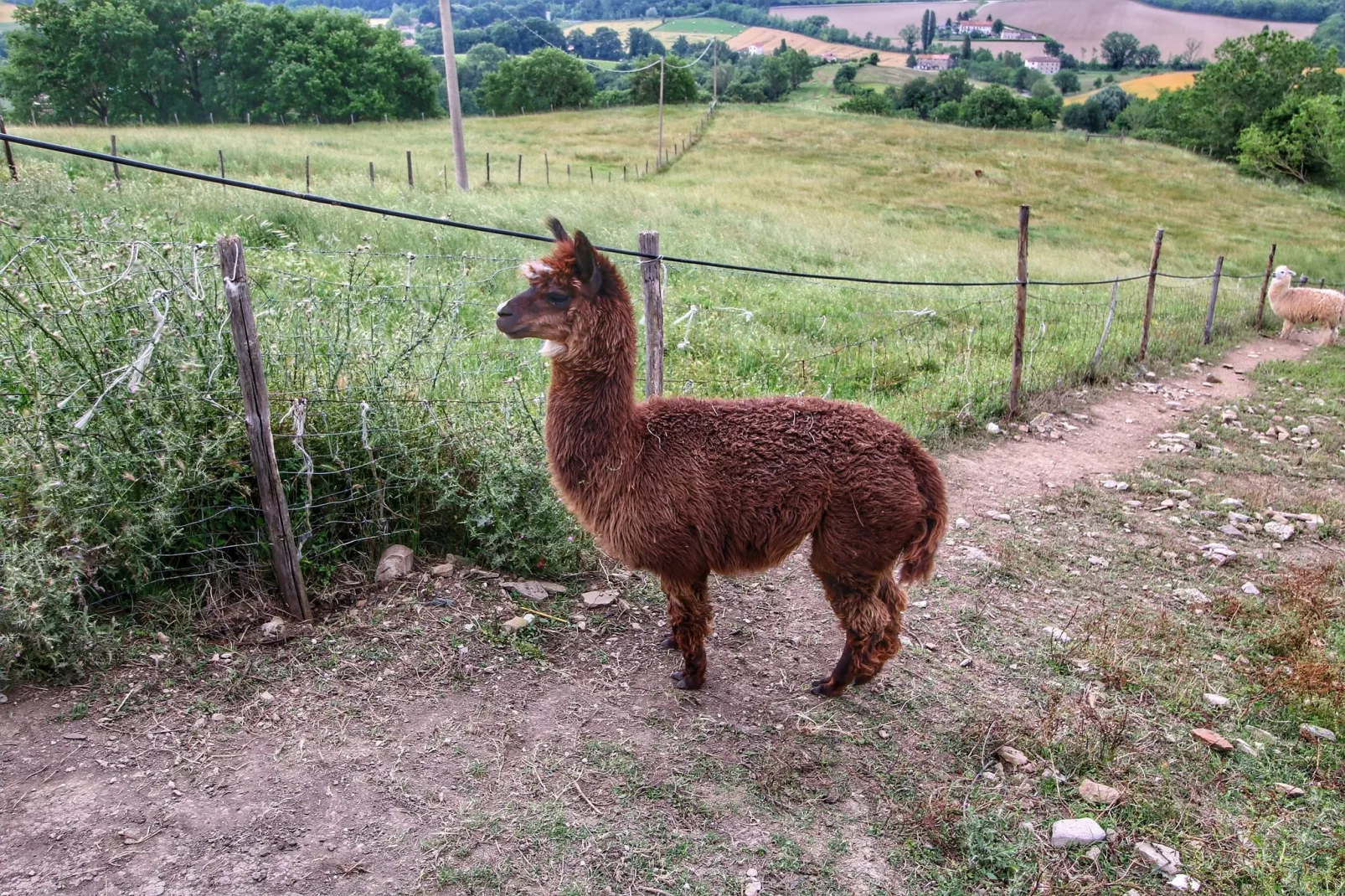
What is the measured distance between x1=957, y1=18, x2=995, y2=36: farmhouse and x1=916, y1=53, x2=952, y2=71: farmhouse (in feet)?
70.8

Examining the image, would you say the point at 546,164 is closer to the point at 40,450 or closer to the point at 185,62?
the point at 185,62

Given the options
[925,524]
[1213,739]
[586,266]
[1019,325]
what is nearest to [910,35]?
[1019,325]

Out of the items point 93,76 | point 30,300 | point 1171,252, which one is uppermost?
point 93,76

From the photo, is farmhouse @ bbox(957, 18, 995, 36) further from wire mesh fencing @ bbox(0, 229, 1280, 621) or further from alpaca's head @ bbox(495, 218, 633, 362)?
Answer: alpaca's head @ bbox(495, 218, 633, 362)

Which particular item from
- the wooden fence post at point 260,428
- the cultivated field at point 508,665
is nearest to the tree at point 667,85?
the cultivated field at point 508,665

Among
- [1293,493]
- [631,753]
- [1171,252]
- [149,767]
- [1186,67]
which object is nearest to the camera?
[149,767]

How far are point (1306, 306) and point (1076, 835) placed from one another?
1713 centimetres

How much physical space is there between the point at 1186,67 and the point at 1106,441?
404ft

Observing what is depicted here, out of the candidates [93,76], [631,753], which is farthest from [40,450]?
[93,76]

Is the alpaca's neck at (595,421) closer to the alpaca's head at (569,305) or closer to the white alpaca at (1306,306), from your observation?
the alpaca's head at (569,305)

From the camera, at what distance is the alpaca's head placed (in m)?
3.81

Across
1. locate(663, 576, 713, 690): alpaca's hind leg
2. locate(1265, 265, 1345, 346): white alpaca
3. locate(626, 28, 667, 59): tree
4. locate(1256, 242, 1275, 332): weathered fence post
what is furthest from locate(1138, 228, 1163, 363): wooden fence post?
locate(626, 28, 667, 59): tree

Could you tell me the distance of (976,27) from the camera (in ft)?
440

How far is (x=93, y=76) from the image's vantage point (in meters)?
43.8
